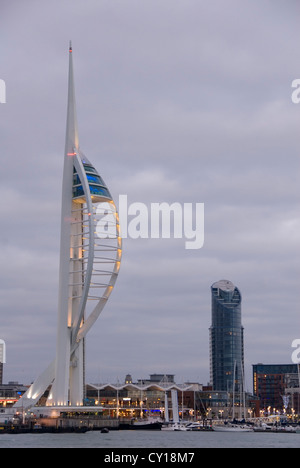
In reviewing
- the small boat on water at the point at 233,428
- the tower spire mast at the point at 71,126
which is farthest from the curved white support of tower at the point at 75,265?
the small boat on water at the point at 233,428

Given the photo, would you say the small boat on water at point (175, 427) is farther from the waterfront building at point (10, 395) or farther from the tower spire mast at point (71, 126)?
the tower spire mast at point (71, 126)

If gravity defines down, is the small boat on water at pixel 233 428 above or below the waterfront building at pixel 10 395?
below

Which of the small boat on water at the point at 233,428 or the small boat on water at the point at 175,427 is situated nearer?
the small boat on water at the point at 175,427

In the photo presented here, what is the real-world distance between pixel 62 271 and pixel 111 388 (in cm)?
7771

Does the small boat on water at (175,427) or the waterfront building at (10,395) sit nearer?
the small boat on water at (175,427)

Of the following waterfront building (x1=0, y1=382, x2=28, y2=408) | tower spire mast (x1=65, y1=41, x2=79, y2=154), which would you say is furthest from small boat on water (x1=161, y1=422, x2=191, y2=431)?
tower spire mast (x1=65, y1=41, x2=79, y2=154)

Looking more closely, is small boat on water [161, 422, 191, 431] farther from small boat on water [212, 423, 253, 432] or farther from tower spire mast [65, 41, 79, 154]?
tower spire mast [65, 41, 79, 154]

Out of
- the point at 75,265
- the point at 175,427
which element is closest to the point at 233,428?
the point at 175,427

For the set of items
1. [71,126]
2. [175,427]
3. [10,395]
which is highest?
[71,126]

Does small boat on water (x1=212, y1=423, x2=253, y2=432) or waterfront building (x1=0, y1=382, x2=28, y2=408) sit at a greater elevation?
waterfront building (x1=0, y1=382, x2=28, y2=408)

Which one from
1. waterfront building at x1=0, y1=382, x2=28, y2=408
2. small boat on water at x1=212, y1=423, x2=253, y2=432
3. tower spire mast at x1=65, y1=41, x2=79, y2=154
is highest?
tower spire mast at x1=65, y1=41, x2=79, y2=154

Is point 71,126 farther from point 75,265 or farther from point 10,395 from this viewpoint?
point 10,395

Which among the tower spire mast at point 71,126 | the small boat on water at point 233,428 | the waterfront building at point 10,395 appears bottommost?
the small boat on water at point 233,428

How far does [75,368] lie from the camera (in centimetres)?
9256
